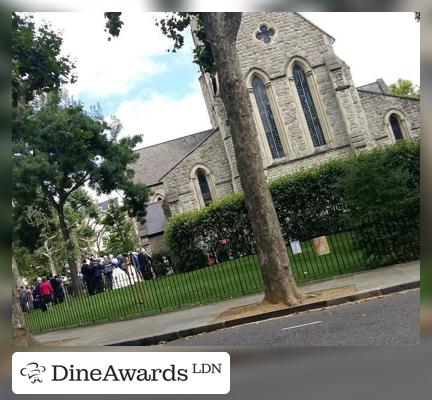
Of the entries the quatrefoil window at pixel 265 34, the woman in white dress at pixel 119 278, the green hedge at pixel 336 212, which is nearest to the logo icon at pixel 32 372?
the woman in white dress at pixel 119 278

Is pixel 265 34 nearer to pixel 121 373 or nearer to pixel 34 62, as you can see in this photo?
pixel 34 62

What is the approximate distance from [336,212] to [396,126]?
454 inches

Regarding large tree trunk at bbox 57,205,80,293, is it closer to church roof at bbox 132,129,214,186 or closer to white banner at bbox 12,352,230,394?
white banner at bbox 12,352,230,394

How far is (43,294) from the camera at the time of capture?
8945 millimetres

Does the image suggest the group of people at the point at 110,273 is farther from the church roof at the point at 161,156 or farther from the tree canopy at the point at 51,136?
the church roof at the point at 161,156

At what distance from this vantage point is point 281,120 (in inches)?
829

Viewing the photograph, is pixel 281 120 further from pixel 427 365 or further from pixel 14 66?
pixel 427 365

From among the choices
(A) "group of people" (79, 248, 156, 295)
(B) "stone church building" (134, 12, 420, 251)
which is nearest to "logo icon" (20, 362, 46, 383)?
(A) "group of people" (79, 248, 156, 295)

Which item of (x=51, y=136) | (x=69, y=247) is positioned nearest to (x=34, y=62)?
(x=51, y=136)

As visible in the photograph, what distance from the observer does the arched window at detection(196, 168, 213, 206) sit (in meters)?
22.7

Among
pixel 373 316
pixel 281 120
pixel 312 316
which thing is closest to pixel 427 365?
pixel 373 316

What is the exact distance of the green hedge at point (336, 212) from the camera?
368 inches

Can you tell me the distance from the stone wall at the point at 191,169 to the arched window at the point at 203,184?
1.25ft

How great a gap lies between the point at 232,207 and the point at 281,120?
22.8 ft
